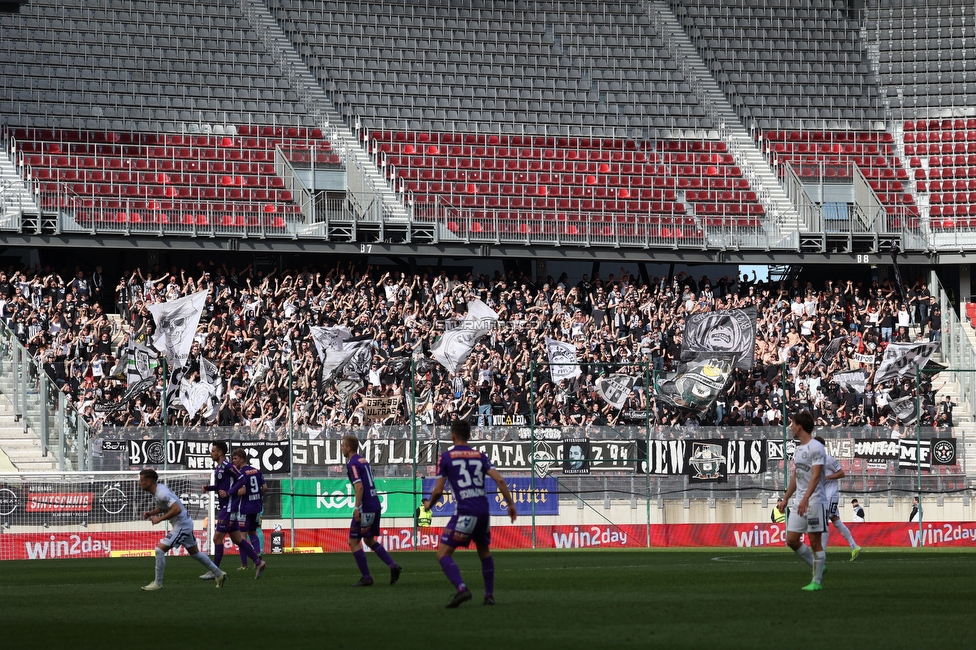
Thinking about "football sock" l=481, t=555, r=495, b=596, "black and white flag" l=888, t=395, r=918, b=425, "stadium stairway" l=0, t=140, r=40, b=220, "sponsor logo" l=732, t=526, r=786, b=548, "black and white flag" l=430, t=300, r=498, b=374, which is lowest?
"sponsor logo" l=732, t=526, r=786, b=548

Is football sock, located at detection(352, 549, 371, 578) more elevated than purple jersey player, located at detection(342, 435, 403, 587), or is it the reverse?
purple jersey player, located at detection(342, 435, 403, 587)

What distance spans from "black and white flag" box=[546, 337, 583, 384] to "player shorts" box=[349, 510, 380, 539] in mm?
12846

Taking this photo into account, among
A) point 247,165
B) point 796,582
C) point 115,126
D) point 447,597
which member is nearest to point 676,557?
point 796,582

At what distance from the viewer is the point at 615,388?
31.2 metres

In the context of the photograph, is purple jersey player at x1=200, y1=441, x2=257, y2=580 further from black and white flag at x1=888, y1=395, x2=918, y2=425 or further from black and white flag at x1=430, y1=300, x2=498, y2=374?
black and white flag at x1=888, y1=395, x2=918, y2=425

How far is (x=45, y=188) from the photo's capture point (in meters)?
37.9

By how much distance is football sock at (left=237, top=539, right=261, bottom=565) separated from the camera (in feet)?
62.4

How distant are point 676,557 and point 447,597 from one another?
9736 mm

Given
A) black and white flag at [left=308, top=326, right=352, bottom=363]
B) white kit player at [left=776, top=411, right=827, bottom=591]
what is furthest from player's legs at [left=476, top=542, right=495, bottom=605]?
black and white flag at [left=308, top=326, right=352, bottom=363]

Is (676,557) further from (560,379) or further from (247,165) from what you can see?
(247,165)

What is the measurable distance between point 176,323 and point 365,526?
1690 cm

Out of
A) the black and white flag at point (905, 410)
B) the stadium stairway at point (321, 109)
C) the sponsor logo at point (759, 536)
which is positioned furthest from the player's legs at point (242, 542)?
the stadium stairway at point (321, 109)

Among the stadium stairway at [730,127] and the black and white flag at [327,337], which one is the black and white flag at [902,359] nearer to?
the stadium stairway at [730,127]

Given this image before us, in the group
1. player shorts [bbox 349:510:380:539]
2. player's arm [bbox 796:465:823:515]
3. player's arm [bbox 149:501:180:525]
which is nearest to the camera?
player's arm [bbox 796:465:823:515]
